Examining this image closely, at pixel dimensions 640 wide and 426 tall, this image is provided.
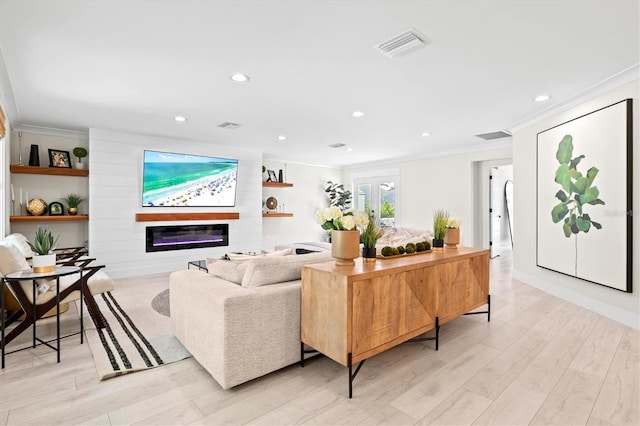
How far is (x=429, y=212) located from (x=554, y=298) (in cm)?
350

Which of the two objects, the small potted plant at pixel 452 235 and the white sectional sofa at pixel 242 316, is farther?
the small potted plant at pixel 452 235

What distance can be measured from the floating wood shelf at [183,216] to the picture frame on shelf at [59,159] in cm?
126

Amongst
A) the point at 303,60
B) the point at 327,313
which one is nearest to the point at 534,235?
the point at 327,313

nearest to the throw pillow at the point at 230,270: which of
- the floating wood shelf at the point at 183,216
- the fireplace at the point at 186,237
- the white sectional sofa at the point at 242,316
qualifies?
the white sectional sofa at the point at 242,316

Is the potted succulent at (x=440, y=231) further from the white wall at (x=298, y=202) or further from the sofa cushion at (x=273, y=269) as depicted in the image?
the white wall at (x=298, y=202)

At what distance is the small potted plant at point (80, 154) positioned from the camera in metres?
5.09

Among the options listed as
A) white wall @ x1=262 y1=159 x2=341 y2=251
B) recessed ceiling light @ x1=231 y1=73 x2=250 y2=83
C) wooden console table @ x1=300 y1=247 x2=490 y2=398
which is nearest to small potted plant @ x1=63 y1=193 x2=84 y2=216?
white wall @ x1=262 y1=159 x2=341 y2=251

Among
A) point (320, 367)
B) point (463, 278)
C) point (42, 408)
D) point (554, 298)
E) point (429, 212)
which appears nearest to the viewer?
point (42, 408)

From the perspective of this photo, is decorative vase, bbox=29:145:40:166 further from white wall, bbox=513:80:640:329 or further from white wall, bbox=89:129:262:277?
white wall, bbox=513:80:640:329

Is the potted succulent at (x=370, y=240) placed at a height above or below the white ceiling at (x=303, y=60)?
below

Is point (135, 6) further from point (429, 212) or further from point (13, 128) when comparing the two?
point (429, 212)

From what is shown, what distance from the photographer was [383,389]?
6.79 feet

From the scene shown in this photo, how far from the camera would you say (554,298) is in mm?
4035

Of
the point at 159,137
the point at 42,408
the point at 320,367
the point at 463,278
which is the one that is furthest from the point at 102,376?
the point at 159,137
